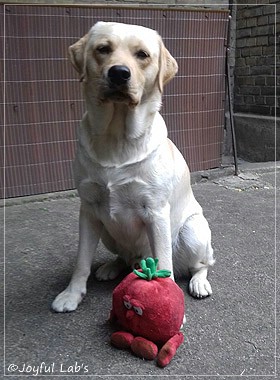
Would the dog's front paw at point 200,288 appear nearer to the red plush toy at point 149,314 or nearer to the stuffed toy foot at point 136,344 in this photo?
the red plush toy at point 149,314

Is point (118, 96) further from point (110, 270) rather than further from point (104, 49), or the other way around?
point (110, 270)

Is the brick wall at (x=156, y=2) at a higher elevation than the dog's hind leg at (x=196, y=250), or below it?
higher

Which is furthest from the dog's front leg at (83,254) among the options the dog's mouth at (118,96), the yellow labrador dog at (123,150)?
the dog's mouth at (118,96)

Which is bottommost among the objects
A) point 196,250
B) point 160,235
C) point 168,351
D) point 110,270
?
point 168,351

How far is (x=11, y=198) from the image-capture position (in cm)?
443

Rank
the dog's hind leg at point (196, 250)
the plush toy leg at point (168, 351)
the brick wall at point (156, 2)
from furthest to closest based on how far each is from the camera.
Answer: the brick wall at point (156, 2), the dog's hind leg at point (196, 250), the plush toy leg at point (168, 351)

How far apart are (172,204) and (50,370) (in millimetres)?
1081

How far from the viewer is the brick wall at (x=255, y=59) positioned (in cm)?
753

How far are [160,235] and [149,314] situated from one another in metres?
0.46

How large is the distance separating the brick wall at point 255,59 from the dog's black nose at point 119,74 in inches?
230

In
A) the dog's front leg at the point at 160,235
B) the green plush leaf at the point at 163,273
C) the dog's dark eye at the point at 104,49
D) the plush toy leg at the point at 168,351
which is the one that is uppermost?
the dog's dark eye at the point at 104,49

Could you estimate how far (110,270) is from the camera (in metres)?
2.87

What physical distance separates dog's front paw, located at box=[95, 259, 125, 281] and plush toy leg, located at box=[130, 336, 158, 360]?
2.58ft

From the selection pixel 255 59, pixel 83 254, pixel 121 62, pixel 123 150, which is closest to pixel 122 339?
pixel 83 254
